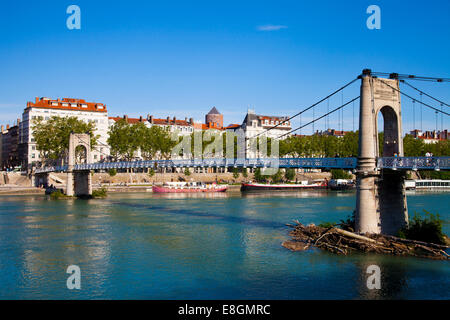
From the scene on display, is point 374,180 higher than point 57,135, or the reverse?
point 57,135

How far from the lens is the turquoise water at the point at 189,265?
15.3 meters

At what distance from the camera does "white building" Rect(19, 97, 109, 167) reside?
267ft

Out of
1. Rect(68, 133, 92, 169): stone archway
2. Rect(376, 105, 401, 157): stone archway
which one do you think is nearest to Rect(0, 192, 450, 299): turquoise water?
Rect(376, 105, 401, 157): stone archway

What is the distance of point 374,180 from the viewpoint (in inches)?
829

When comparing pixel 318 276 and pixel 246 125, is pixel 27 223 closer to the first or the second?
pixel 318 276

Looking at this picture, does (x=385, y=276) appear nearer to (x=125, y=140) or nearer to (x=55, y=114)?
(x=125, y=140)

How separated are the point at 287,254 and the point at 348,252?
Answer: 2.67 m

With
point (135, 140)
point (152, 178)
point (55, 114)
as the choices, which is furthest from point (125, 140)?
point (55, 114)

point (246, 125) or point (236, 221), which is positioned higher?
point (246, 125)

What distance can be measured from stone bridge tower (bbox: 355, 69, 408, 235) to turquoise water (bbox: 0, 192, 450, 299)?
2103 mm

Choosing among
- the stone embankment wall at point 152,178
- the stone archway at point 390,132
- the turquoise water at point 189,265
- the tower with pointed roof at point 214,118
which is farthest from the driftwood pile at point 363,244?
the tower with pointed roof at point 214,118

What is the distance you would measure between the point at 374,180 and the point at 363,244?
118 inches
